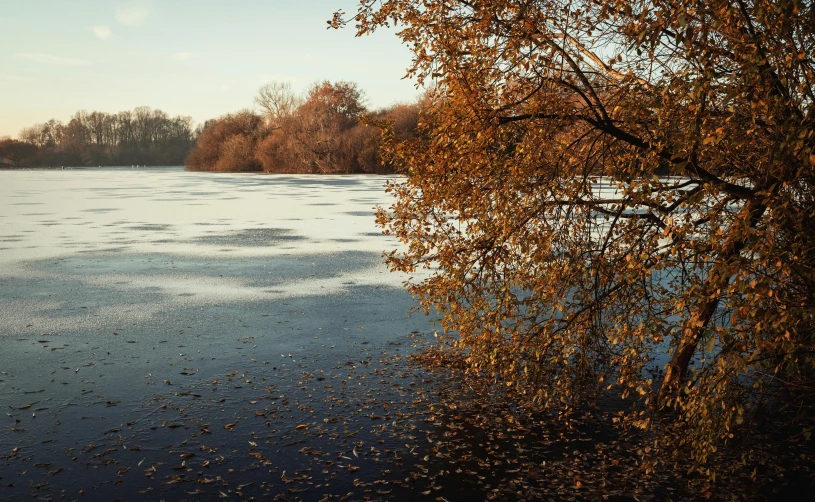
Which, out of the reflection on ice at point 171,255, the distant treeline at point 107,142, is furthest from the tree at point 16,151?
the reflection on ice at point 171,255

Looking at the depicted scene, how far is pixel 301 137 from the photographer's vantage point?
7194cm

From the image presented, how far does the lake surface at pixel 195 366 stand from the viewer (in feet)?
22.7

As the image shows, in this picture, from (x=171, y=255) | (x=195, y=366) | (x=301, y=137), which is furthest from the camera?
(x=301, y=137)

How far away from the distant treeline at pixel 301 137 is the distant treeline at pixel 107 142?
31.3 meters

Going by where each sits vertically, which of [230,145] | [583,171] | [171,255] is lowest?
[171,255]

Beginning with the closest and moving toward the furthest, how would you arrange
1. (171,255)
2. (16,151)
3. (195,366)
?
(195,366) → (171,255) → (16,151)

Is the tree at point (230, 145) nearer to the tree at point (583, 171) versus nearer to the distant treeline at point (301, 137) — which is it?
the distant treeline at point (301, 137)

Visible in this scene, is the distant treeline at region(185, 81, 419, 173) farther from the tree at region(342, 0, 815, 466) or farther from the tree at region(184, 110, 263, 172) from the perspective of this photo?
the tree at region(342, 0, 815, 466)

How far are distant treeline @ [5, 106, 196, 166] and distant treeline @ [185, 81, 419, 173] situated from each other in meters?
31.3

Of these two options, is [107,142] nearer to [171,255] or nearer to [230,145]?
[230,145]

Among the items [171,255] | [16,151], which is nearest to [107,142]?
[16,151]

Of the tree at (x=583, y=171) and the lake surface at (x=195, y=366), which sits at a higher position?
the tree at (x=583, y=171)

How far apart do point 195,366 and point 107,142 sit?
5067 inches

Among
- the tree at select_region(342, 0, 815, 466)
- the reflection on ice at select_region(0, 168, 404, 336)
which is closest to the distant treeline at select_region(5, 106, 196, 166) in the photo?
the reflection on ice at select_region(0, 168, 404, 336)
